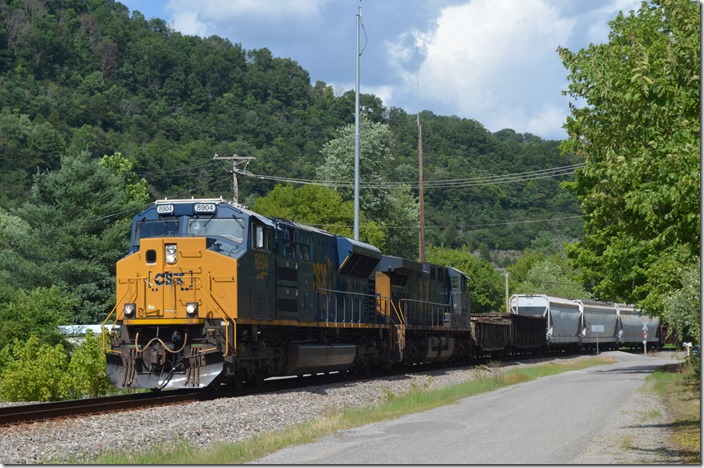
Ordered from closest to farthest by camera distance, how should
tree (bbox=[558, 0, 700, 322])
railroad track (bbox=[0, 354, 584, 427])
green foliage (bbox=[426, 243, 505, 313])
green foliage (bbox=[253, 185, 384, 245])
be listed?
tree (bbox=[558, 0, 700, 322]) → railroad track (bbox=[0, 354, 584, 427]) → green foliage (bbox=[253, 185, 384, 245]) → green foliage (bbox=[426, 243, 505, 313])

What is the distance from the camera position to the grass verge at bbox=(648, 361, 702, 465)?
1445 cm

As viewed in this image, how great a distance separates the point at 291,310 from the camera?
25.7 m

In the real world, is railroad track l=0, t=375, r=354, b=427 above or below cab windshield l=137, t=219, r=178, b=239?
below

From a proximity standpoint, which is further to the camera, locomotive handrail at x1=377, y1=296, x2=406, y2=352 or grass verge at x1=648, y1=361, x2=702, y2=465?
locomotive handrail at x1=377, y1=296, x2=406, y2=352

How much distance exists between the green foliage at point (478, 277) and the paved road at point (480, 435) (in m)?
108

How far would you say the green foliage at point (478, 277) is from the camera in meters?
131

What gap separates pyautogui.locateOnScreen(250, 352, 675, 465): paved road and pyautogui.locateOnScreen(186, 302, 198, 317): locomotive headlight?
6.05 m

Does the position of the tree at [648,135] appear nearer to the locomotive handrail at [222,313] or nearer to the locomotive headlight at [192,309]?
the locomotive handrail at [222,313]

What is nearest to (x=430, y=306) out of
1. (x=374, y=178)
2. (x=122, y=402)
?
(x=122, y=402)

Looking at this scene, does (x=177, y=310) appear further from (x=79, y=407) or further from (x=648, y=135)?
(x=648, y=135)

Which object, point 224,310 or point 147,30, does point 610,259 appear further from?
point 147,30

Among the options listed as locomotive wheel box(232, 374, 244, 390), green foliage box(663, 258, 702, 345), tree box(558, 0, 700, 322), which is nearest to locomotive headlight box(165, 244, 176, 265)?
locomotive wheel box(232, 374, 244, 390)

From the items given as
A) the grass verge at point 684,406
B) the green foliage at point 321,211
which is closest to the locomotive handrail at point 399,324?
the grass verge at point 684,406

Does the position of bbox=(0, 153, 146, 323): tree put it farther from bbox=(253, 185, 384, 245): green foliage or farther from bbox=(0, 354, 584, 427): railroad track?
bbox=(0, 354, 584, 427): railroad track
